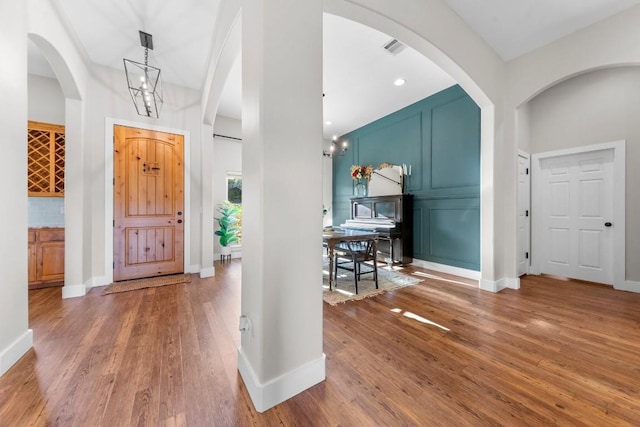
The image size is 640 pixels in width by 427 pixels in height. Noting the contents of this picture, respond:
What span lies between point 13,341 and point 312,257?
221 cm

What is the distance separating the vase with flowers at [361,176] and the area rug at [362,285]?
7.32 feet

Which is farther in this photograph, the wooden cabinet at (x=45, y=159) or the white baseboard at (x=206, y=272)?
the white baseboard at (x=206, y=272)

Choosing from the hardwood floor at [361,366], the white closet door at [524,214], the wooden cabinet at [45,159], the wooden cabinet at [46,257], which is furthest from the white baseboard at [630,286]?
the wooden cabinet at [45,159]

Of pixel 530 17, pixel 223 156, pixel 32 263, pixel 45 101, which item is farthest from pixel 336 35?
pixel 32 263

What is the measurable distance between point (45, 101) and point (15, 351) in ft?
11.9

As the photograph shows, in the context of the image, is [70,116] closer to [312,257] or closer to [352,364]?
[312,257]

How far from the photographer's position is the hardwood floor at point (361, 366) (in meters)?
1.28

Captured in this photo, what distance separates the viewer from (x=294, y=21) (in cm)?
142

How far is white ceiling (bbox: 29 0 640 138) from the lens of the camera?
8.11 feet

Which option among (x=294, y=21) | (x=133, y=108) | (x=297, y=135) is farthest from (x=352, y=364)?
(x=133, y=108)

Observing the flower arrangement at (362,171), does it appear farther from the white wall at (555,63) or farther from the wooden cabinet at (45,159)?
the wooden cabinet at (45,159)

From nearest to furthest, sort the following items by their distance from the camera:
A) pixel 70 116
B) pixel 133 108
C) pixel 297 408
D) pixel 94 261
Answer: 1. pixel 297 408
2. pixel 70 116
3. pixel 94 261
4. pixel 133 108

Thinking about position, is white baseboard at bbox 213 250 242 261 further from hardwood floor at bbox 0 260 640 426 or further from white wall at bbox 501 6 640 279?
white wall at bbox 501 6 640 279

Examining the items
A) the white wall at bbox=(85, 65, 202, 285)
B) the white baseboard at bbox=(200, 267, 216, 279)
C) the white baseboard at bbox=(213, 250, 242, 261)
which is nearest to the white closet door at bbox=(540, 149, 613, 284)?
the white baseboard at bbox=(200, 267, 216, 279)
